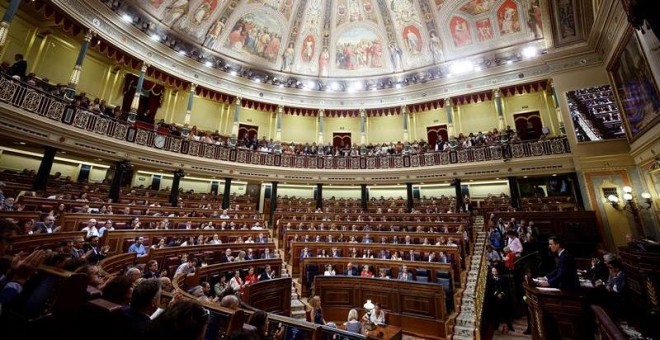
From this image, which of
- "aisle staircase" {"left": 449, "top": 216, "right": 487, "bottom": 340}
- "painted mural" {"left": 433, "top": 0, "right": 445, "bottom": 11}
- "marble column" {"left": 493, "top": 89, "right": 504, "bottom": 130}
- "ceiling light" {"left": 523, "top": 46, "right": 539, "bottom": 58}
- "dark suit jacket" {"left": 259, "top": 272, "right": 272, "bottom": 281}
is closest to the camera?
"aisle staircase" {"left": 449, "top": 216, "right": 487, "bottom": 340}

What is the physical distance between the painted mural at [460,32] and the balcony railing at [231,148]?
6317 mm

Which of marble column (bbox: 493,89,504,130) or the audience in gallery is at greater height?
marble column (bbox: 493,89,504,130)

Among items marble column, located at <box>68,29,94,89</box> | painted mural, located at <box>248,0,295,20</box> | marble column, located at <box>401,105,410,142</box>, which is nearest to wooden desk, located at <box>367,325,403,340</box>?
marble column, located at <box>68,29,94,89</box>

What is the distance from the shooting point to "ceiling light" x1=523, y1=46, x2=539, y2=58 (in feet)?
44.4

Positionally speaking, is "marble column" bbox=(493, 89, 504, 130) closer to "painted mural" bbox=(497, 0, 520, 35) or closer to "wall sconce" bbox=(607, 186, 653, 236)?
"painted mural" bbox=(497, 0, 520, 35)

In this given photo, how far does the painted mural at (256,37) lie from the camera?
15312mm

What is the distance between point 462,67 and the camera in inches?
607

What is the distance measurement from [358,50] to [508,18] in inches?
318

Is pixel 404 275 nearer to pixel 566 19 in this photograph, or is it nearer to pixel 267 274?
pixel 267 274

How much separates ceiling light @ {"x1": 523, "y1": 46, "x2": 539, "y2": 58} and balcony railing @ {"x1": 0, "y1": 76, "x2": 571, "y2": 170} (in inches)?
186

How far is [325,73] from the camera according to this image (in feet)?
58.9

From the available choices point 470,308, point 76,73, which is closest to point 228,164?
point 76,73

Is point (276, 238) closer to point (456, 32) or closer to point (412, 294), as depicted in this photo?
point (412, 294)

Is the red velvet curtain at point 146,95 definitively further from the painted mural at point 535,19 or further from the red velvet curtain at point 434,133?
the painted mural at point 535,19
